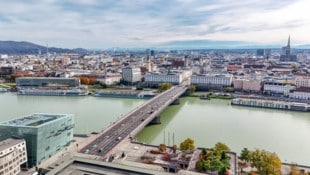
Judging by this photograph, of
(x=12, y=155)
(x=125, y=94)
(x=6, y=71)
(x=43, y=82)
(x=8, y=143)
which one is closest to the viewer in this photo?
(x=12, y=155)

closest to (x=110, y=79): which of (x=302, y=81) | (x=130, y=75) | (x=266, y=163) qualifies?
(x=130, y=75)

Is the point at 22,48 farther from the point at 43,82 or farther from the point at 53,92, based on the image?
the point at 53,92

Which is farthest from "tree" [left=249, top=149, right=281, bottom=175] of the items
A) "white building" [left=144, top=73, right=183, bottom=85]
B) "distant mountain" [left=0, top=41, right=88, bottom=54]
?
"distant mountain" [left=0, top=41, right=88, bottom=54]

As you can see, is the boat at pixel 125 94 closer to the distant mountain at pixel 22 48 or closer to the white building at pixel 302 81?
the white building at pixel 302 81

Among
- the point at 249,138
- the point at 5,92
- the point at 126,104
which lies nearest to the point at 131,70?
the point at 126,104

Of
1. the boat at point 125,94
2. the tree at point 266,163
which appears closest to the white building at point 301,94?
the boat at point 125,94

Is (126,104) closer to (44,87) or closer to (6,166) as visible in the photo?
(44,87)
